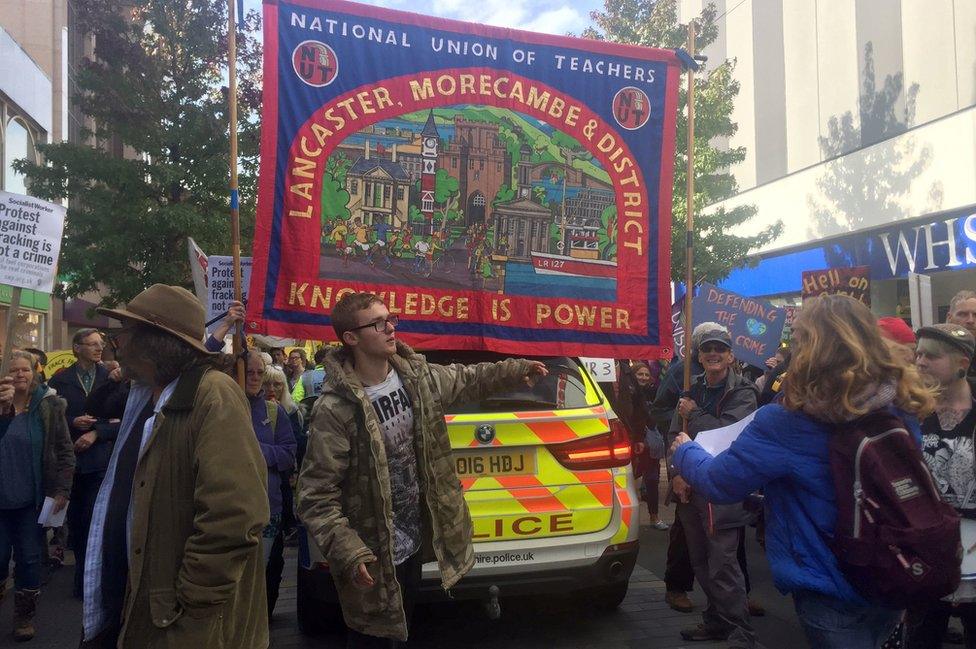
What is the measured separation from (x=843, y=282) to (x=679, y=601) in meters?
5.67

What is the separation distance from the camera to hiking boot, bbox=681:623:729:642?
5051 millimetres

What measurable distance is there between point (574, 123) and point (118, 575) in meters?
3.69

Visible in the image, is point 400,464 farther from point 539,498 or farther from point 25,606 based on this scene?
point 25,606

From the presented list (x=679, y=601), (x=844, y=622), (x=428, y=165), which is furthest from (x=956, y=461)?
(x=428, y=165)

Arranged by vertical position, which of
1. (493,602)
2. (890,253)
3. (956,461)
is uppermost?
(890,253)

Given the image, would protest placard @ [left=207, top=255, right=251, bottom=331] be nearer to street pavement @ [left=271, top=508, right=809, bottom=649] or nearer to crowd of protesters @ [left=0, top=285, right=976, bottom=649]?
crowd of protesters @ [left=0, top=285, right=976, bottom=649]

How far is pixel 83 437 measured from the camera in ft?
21.0

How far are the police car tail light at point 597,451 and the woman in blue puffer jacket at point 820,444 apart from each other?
2111mm

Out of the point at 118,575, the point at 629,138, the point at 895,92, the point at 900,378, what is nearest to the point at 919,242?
the point at 895,92

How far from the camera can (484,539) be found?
14.9 ft

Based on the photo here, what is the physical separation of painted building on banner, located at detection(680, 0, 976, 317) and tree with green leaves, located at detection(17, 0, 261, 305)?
13515 mm

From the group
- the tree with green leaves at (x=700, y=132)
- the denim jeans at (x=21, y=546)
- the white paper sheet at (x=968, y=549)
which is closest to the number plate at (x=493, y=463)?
the white paper sheet at (x=968, y=549)

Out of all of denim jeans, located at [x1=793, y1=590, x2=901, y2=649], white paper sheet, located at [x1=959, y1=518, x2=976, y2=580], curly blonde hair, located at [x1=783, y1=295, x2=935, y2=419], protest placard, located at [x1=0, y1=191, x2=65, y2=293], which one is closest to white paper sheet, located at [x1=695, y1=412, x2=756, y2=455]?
curly blonde hair, located at [x1=783, y1=295, x2=935, y2=419]

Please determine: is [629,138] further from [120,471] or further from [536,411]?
[120,471]
